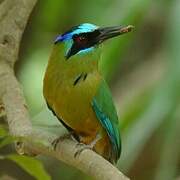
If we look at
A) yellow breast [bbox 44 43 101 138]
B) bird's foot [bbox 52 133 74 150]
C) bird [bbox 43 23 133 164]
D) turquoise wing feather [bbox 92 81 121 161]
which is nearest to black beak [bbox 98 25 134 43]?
bird [bbox 43 23 133 164]

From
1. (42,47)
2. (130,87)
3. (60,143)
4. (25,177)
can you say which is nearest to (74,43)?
(60,143)

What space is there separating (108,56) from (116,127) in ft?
1.69

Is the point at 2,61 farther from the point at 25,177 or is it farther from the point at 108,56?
the point at 25,177

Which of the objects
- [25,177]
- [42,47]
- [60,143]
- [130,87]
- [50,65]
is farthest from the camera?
[25,177]

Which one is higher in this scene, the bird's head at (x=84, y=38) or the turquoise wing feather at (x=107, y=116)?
the bird's head at (x=84, y=38)

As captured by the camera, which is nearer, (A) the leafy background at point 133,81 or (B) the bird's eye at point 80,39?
(A) the leafy background at point 133,81

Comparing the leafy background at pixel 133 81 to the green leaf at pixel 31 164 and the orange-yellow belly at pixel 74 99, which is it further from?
the orange-yellow belly at pixel 74 99

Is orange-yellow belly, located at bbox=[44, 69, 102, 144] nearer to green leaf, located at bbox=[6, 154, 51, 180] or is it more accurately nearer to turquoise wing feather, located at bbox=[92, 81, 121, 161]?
turquoise wing feather, located at bbox=[92, 81, 121, 161]

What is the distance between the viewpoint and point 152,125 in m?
2.23

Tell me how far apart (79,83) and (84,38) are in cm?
17

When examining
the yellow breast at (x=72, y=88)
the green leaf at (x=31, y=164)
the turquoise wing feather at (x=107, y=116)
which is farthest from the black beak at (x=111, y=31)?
the green leaf at (x=31, y=164)

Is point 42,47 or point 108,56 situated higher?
point 108,56

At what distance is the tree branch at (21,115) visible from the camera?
178 cm

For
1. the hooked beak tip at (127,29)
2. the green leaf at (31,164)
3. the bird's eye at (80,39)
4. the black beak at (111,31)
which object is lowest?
the green leaf at (31,164)
